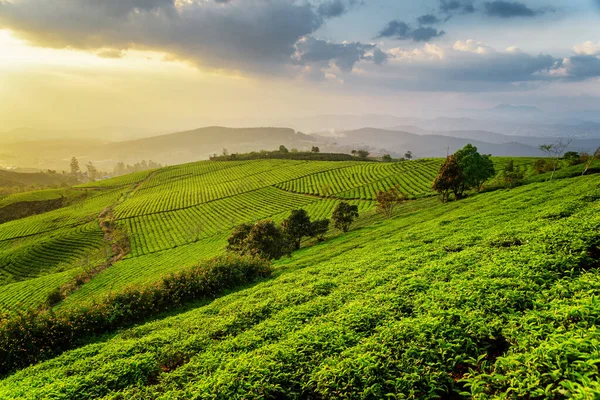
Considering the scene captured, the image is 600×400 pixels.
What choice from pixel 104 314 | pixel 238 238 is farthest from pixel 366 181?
pixel 104 314

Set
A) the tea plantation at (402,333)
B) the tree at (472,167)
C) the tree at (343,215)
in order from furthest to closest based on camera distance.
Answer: the tree at (343,215), the tree at (472,167), the tea plantation at (402,333)

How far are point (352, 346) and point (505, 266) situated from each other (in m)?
7.84

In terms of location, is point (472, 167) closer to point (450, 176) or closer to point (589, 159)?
point (450, 176)

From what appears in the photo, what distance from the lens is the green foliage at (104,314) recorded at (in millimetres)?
14867

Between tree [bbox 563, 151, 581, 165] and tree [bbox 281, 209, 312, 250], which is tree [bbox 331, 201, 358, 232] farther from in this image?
tree [bbox 563, 151, 581, 165]

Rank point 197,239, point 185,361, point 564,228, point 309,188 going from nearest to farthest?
point 185,361
point 564,228
point 197,239
point 309,188

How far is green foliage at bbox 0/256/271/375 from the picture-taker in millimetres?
14867

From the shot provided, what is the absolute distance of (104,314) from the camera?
17.4 metres

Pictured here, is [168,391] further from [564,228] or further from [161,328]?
[564,228]

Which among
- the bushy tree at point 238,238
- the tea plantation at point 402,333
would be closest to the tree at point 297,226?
the bushy tree at point 238,238

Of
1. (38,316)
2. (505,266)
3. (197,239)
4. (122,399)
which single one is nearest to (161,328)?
(122,399)

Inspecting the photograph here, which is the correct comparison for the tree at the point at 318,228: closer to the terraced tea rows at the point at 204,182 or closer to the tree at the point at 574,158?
the tree at the point at 574,158

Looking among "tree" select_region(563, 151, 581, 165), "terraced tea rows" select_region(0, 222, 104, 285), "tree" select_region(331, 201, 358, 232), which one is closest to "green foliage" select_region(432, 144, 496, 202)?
"tree" select_region(331, 201, 358, 232)

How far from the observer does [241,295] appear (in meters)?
18.4
